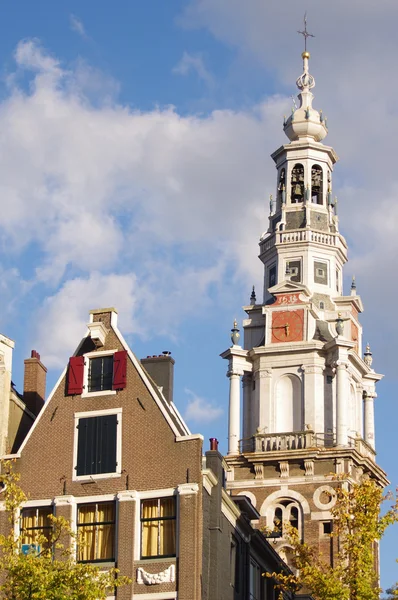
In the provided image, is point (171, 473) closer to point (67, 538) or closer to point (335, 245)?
point (67, 538)

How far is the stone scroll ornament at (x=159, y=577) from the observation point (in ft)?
166

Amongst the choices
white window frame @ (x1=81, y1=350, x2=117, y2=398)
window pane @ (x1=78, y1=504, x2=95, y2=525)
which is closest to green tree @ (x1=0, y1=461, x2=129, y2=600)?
window pane @ (x1=78, y1=504, x2=95, y2=525)

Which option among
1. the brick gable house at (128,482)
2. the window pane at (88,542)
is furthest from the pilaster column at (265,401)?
the window pane at (88,542)

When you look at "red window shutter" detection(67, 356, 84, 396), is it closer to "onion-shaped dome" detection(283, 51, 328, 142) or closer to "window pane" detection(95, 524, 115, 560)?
"window pane" detection(95, 524, 115, 560)

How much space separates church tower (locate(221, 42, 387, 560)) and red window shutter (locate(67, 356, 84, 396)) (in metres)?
26.1

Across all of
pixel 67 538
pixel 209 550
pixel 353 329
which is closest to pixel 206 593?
pixel 209 550

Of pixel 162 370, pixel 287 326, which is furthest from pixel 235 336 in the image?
pixel 162 370

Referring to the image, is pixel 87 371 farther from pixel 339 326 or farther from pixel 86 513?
pixel 339 326

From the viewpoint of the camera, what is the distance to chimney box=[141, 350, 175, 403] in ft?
197

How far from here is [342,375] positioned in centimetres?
8481

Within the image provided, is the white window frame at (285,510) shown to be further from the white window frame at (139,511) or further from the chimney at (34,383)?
the white window frame at (139,511)

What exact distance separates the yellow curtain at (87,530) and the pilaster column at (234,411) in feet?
107

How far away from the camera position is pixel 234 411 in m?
87.1

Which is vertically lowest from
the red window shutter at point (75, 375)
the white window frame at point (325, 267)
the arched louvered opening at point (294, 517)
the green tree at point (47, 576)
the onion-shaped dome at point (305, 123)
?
the green tree at point (47, 576)
